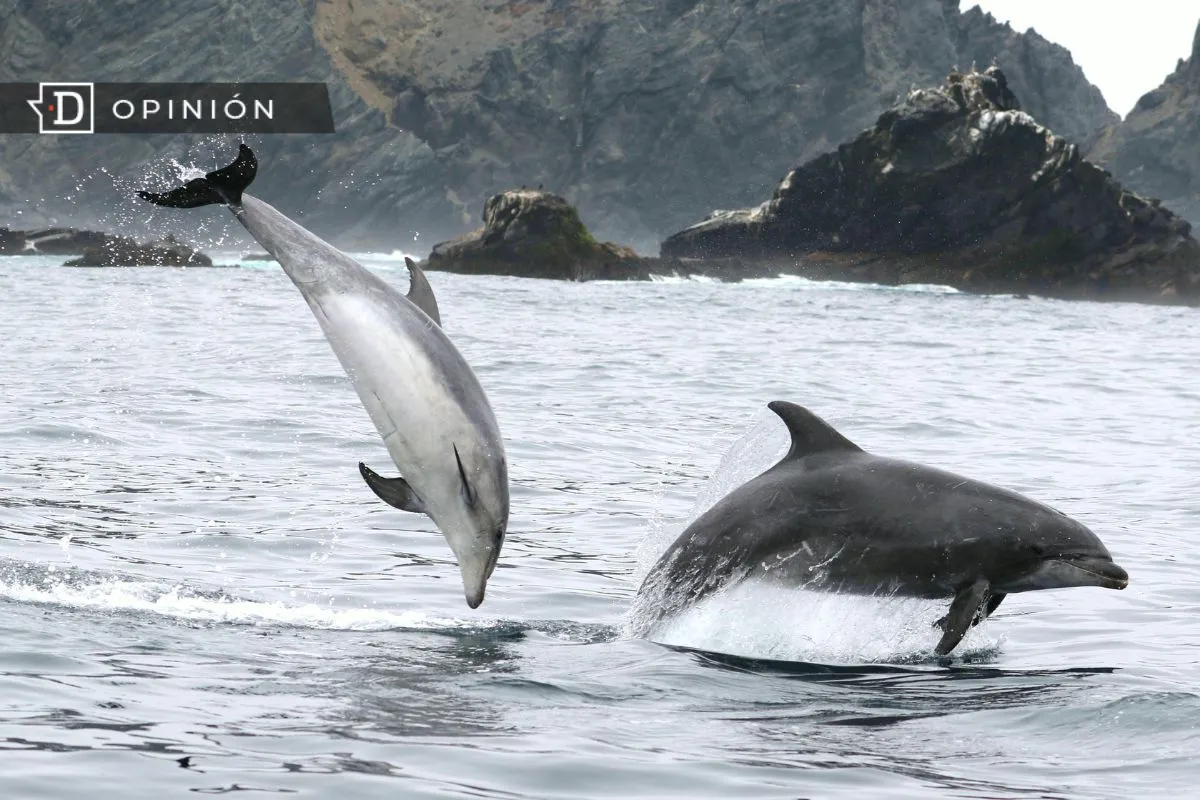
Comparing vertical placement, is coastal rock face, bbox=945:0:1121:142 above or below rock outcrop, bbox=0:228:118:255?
above

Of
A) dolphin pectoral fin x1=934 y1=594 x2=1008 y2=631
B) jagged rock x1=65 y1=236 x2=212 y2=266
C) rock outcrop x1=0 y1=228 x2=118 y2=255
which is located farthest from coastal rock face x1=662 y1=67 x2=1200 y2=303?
dolphin pectoral fin x1=934 y1=594 x2=1008 y2=631

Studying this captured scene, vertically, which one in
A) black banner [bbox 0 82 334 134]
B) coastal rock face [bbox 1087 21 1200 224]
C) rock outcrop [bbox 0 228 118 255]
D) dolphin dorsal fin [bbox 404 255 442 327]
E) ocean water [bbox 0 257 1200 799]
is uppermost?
black banner [bbox 0 82 334 134]

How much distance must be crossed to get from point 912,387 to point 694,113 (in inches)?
6412

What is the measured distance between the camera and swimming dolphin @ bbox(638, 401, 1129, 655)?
7.79 meters

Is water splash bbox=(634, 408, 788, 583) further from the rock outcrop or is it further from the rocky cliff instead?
the rocky cliff

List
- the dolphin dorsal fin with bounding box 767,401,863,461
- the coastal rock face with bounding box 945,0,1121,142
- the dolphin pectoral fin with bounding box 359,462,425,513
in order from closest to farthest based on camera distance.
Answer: the dolphin pectoral fin with bounding box 359,462,425,513 → the dolphin dorsal fin with bounding box 767,401,863,461 → the coastal rock face with bounding box 945,0,1121,142

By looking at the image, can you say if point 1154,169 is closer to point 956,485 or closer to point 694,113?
point 694,113

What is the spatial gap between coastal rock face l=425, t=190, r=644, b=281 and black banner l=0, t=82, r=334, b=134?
11026 cm

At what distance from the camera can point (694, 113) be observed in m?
182

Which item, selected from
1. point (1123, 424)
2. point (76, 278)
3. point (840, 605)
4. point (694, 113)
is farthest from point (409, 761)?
point (694, 113)

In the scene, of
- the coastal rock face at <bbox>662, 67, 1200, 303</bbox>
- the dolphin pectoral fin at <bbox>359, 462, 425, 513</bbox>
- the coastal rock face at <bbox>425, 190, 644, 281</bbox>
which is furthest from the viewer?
the coastal rock face at <bbox>662, 67, 1200, 303</bbox>

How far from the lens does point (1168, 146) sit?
150500mm

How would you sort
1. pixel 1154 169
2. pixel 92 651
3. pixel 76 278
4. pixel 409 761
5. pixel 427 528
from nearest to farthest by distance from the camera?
pixel 409 761 < pixel 92 651 < pixel 427 528 < pixel 76 278 < pixel 1154 169

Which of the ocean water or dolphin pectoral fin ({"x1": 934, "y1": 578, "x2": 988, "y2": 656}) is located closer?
the ocean water
